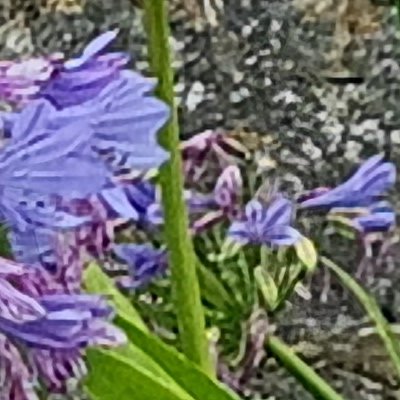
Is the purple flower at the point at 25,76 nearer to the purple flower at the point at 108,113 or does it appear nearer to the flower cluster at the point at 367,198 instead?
the purple flower at the point at 108,113

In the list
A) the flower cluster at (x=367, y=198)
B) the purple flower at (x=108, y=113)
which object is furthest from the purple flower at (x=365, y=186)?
the purple flower at (x=108, y=113)

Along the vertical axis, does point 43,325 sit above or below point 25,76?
below

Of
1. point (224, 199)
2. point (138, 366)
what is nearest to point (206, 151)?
point (224, 199)

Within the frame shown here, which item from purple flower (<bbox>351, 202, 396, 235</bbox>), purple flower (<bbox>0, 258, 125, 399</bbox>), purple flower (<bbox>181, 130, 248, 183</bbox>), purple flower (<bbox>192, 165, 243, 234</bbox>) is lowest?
purple flower (<bbox>0, 258, 125, 399</bbox>)

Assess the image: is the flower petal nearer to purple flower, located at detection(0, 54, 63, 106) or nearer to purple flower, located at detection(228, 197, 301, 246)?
purple flower, located at detection(228, 197, 301, 246)

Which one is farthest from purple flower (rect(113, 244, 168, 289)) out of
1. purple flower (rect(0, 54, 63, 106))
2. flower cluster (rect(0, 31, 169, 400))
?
purple flower (rect(0, 54, 63, 106))

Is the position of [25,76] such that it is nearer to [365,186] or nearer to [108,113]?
[108,113]
